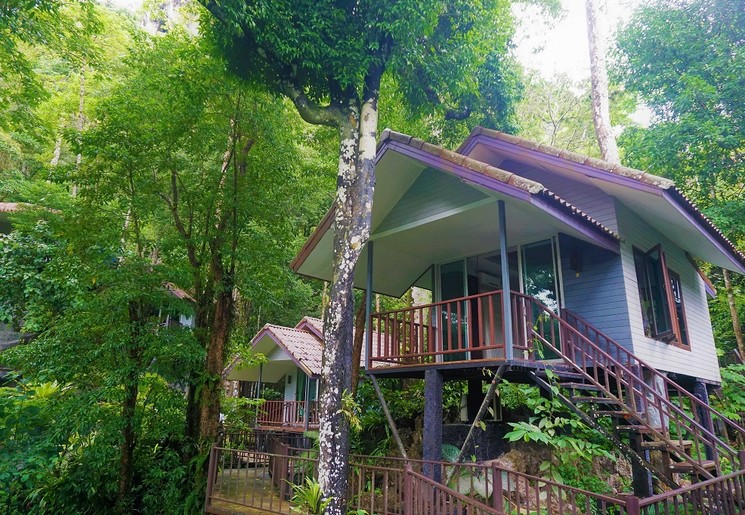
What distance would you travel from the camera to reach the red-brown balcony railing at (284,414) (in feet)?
60.0

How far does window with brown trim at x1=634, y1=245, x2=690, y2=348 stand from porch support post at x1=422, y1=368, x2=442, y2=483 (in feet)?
13.2

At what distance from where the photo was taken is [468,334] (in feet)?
24.4

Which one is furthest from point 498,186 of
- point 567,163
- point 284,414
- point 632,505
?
point 284,414

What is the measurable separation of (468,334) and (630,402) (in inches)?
91.0

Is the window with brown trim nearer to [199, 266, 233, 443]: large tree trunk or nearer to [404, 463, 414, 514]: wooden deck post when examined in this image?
[404, 463, 414, 514]: wooden deck post

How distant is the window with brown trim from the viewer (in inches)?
347

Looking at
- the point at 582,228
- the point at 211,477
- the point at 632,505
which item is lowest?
the point at 211,477

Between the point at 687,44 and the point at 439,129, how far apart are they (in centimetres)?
896

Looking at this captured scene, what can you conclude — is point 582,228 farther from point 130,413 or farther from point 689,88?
point 689,88

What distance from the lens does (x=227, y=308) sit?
952cm

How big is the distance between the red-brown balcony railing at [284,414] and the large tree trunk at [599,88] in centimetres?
1323

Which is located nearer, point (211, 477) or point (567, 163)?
point (211, 477)

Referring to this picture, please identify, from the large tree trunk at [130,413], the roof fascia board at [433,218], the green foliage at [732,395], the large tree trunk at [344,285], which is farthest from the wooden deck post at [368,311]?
the green foliage at [732,395]

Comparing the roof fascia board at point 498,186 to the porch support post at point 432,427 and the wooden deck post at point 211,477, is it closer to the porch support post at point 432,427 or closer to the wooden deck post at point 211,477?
the porch support post at point 432,427
